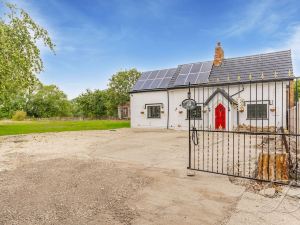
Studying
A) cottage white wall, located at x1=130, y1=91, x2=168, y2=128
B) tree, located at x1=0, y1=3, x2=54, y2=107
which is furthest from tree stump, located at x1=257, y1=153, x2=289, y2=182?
cottage white wall, located at x1=130, y1=91, x2=168, y2=128

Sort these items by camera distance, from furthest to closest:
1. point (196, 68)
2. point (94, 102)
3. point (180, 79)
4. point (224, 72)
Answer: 1. point (94, 102)
2. point (196, 68)
3. point (180, 79)
4. point (224, 72)

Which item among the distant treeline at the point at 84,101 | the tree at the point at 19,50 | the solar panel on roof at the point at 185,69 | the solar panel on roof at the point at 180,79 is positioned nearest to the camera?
the tree at the point at 19,50

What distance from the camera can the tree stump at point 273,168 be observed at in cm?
570

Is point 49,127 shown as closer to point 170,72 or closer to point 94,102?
point 170,72

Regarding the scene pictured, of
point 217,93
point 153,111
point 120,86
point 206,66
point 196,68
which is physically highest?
point 120,86

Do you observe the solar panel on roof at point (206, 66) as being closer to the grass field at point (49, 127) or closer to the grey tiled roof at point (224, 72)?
the grey tiled roof at point (224, 72)

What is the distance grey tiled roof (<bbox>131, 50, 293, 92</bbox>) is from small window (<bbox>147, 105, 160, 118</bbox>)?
197cm

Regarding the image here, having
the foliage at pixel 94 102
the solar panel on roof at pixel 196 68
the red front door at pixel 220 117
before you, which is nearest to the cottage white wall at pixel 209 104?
the red front door at pixel 220 117

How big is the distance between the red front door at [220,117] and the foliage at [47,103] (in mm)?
58282

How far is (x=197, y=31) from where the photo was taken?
24.2 metres

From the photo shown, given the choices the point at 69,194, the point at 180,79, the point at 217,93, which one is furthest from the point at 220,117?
the point at 69,194

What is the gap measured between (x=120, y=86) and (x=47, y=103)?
2698 cm

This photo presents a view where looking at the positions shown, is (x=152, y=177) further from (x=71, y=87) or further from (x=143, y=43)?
(x=71, y=87)

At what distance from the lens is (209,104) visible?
21.2 metres
